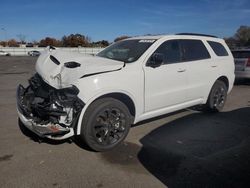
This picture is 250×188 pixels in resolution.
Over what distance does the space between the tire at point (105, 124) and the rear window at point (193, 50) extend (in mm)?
1993

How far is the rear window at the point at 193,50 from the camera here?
19.3 ft

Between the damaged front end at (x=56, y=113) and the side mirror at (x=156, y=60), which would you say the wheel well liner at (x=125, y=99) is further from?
the side mirror at (x=156, y=60)

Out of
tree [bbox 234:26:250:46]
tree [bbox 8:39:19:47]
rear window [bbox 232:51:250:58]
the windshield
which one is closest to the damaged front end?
the windshield

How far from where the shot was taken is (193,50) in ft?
20.0

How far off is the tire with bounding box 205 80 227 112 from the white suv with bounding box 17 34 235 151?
0.52 metres

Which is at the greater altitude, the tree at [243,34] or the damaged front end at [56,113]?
the tree at [243,34]

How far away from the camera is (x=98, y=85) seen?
14.0 feet

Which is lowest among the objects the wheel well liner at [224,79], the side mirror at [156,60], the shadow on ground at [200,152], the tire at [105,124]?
the shadow on ground at [200,152]

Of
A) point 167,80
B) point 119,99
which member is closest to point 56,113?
point 119,99

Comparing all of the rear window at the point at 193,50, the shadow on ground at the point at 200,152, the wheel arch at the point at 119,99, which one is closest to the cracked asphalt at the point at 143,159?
the shadow on ground at the point at 200,152

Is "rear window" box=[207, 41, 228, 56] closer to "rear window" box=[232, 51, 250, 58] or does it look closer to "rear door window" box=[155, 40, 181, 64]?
"rear door window" box=[155, 40, 181, 64]

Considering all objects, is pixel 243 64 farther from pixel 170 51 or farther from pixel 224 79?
pixel 170 51

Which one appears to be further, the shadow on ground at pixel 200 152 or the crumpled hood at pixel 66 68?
the crumpled hood at pixel 66 68

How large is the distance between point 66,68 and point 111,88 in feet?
2.45
